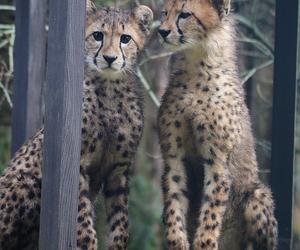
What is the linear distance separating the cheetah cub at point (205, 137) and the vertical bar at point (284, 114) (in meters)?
0.27

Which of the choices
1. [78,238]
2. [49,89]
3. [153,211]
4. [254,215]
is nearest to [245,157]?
[254,215]

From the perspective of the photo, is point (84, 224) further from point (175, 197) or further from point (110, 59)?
point (110, 59)

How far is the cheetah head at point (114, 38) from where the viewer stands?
11.7 feet

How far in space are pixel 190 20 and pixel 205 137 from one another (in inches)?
20.4

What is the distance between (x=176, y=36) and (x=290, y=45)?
0.82 meters

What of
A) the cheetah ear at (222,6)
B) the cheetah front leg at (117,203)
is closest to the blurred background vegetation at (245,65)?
the cheetah front leg at (117,203)

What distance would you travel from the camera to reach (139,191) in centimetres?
783

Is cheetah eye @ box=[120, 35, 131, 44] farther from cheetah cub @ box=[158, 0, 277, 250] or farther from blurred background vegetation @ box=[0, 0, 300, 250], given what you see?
blurred background vegetation @ box=[0, 0, 300, 250]

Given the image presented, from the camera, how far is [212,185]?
367cm

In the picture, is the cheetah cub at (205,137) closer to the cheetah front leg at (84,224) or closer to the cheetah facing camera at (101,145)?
the cheetah facing camera at (101,145)

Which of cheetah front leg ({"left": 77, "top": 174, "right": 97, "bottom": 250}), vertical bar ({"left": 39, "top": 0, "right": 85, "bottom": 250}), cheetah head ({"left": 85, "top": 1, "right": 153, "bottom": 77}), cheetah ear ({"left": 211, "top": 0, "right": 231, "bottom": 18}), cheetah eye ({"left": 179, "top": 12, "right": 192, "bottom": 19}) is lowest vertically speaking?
cheetah front leg ({"left": 77, "top": 174, "right": 97, "bottom": 250})

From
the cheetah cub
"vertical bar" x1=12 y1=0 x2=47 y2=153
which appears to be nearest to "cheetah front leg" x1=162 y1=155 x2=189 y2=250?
the cheetah cub

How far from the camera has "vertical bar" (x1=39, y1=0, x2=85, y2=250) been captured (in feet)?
10.1

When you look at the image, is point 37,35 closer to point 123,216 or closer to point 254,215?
point 123,216
